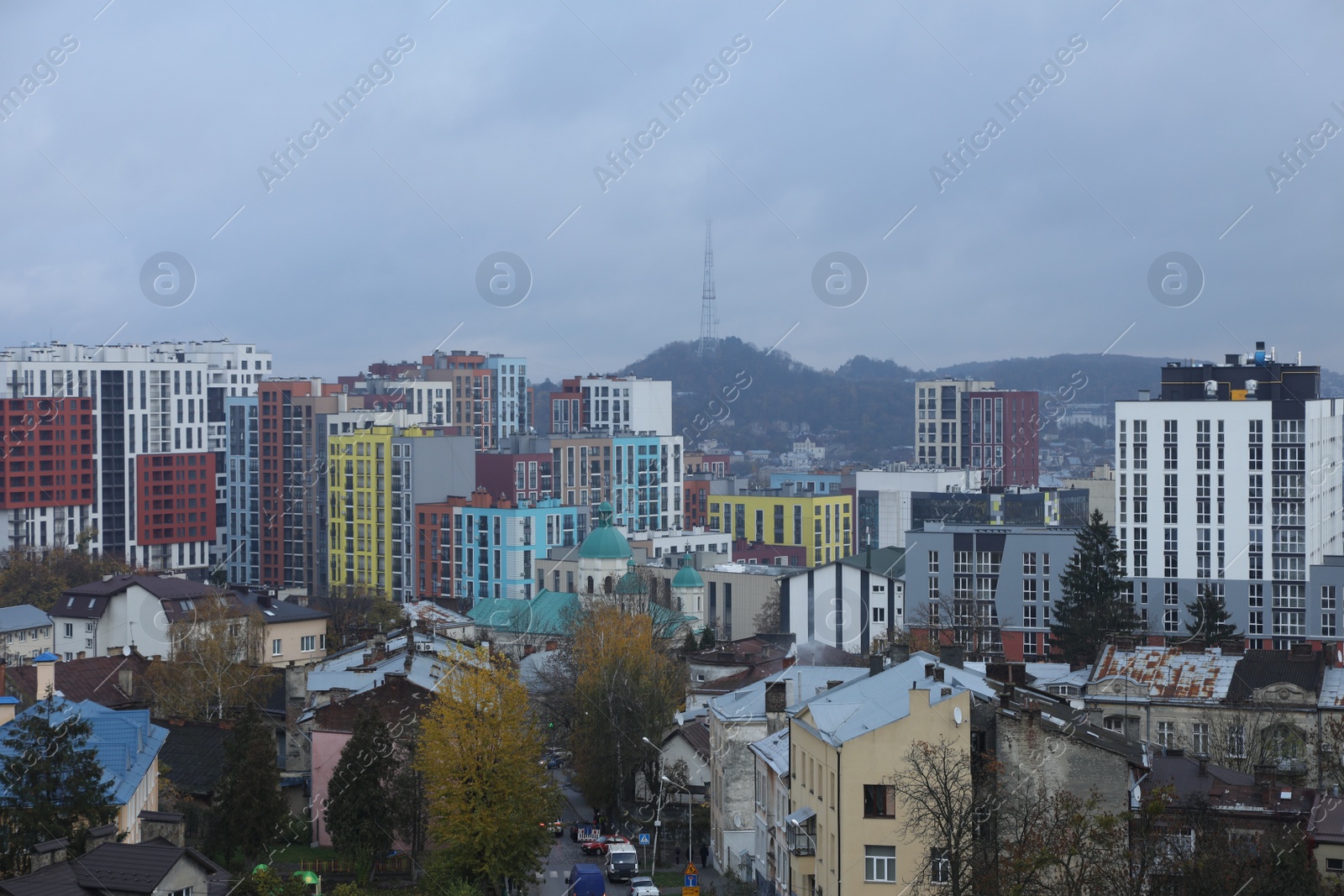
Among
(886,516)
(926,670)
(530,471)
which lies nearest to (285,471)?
(530,471)

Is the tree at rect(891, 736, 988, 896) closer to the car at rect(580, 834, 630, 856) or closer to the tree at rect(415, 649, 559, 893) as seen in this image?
the tree at rect(415, 649, 559, 893)

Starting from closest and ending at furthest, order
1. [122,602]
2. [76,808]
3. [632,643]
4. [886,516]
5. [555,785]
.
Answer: [76,808], [555,785], [632,643], [122,602], [886,516]

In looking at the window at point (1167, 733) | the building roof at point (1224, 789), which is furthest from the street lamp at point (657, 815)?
the building roof at point (1224, 789)

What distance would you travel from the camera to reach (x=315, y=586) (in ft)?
470

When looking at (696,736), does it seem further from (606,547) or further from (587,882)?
(606,547)

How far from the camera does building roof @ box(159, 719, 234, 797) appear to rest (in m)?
47.9

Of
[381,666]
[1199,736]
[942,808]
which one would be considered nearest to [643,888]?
[942,808]

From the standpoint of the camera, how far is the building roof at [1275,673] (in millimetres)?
51719

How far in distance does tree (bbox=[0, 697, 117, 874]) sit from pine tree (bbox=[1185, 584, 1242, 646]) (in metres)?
48.3

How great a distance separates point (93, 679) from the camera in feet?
Answer: 203

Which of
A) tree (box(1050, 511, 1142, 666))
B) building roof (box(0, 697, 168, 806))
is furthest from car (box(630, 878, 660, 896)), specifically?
tree (box(1050, 511, 1142, 666))

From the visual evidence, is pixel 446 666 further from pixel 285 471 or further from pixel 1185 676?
pixel 285 471

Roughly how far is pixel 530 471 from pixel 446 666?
3842 inches

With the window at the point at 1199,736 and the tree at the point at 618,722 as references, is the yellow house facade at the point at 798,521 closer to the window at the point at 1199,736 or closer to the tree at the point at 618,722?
the tree at the point at 618,722
